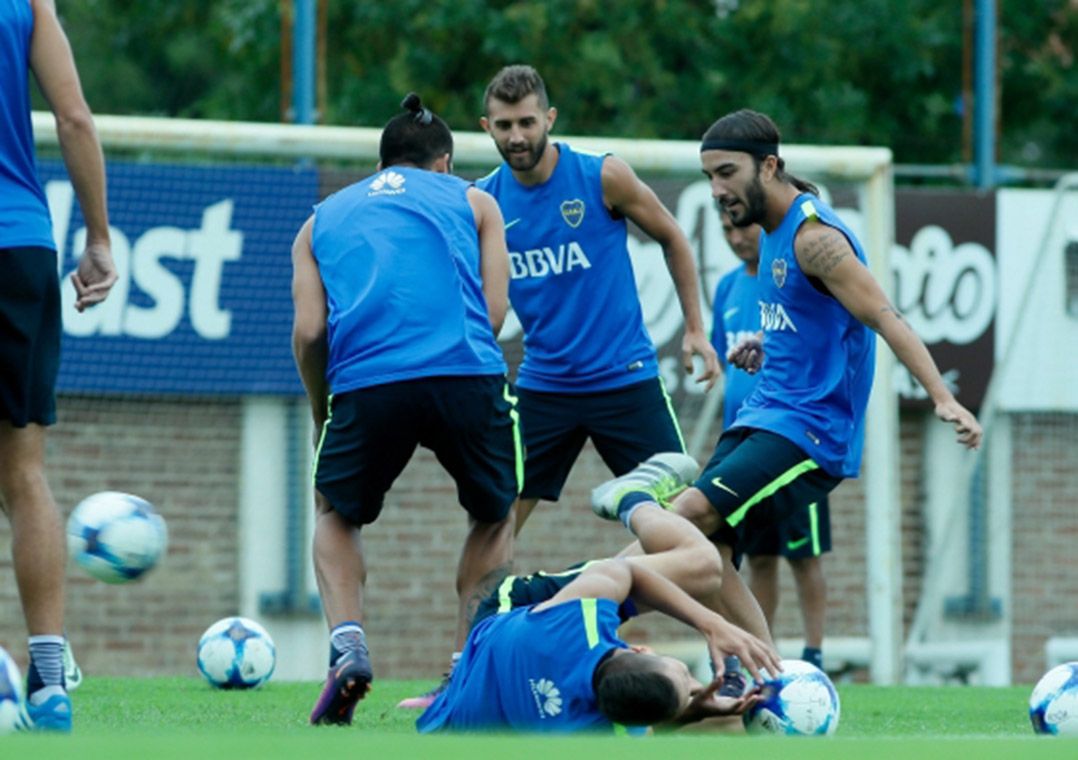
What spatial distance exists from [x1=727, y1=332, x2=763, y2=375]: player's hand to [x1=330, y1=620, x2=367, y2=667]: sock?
1954 millimetres

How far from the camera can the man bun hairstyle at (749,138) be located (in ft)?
25.2

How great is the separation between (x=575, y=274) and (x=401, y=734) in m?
3.05

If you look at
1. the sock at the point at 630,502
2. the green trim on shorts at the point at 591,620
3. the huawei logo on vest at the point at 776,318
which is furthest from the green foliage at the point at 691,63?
the green trim on shorts at the point at 591,620

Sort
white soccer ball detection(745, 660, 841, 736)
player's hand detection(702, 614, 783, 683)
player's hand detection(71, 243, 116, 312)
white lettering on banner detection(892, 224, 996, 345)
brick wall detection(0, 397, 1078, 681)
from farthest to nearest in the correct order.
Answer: white lettering on banner detection(892, 224, 996, 345), brick wall detection(0, 397, 1078, 681), white soccer ball detection(745, 660, 841, 736), player's hand detection(702, 614, 783, 683), player's hand detection(71, 243, 116, 312)

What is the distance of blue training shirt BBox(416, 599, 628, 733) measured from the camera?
596 cm

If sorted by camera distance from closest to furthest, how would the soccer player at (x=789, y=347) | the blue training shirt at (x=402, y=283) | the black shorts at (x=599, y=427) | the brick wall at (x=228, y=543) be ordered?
the blue training shirt at (x=402, y=283) < the soccer player at (x=789, y=347) < the black shorts at (x=599, y=427) < the brick wall at (x=228, y=543)

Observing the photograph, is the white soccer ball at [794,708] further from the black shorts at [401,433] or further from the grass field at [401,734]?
the black shorts at [401,433]

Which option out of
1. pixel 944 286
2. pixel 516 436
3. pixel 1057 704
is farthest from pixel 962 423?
pixel 944 286

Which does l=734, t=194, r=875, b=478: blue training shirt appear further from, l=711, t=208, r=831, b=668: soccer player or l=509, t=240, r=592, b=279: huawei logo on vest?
l=711, t=208, r=831, b=668: soccer player

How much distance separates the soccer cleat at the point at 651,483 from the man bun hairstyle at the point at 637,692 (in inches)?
54.1

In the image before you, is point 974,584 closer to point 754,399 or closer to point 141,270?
point 141,270

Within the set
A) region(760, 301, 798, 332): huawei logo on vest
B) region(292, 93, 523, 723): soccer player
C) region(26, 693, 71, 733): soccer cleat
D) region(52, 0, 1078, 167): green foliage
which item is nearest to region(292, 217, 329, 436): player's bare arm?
region(292, 93, 523, 723): soccer player

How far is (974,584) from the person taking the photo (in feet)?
48.1

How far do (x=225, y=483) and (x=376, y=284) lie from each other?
260 inches
